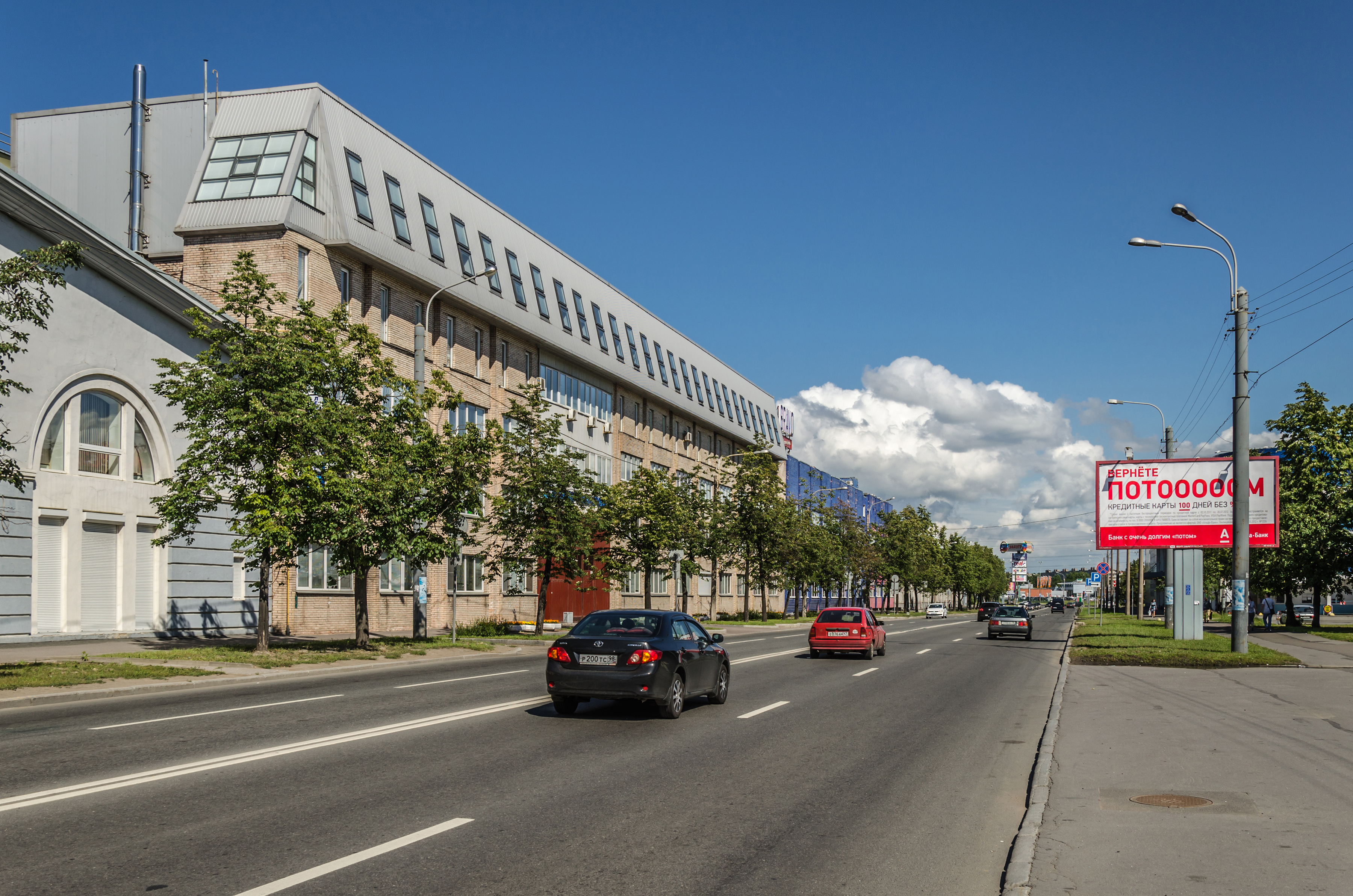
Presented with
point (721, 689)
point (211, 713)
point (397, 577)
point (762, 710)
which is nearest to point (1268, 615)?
point (397, 577)

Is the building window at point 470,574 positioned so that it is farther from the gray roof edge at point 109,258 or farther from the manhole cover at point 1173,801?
the manhole cover at point 1173,801

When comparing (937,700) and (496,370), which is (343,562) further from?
(496,370)

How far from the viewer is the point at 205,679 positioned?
18.2 meters

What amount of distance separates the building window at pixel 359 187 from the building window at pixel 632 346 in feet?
78.7

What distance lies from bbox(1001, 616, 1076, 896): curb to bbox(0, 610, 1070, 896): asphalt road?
0.46ft

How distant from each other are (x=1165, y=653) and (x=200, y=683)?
21.7 metres

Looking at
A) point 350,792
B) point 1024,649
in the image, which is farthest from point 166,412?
point 1024,649

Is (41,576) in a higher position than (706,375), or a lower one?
lower

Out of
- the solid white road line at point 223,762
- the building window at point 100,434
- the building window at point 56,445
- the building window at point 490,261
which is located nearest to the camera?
the solid white road line at point 223,762

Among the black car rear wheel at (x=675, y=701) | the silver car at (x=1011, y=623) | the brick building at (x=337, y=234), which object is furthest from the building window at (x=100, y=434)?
the silver car at (x=1011, y=623)

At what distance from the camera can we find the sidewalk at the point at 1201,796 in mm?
6344

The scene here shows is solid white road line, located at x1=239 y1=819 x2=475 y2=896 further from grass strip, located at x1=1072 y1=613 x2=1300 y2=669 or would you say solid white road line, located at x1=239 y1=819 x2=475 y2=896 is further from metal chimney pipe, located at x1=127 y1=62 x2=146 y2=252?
metal chimney pipe, located at x1=127 y1=62 x2=146 y2=252

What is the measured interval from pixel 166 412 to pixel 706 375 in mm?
47496

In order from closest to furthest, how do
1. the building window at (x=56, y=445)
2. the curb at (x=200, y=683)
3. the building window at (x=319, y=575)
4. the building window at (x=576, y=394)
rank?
the curb at (x=200, y=683), the building window at (x=56, y=445), the building window at (x=319, y=575), the building window at (x=576, y=394)
